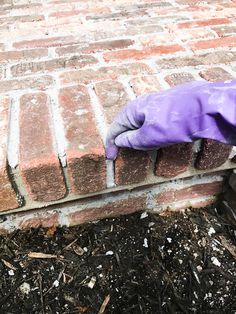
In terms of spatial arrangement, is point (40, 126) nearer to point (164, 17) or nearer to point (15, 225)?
point (15, 225)

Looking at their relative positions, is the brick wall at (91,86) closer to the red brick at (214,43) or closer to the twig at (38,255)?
the red brick at (214,43)

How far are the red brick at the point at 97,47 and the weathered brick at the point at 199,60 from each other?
0.18 metres

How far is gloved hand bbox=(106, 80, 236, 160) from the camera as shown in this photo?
0.52 meters

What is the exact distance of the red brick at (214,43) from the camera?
3.51 ft

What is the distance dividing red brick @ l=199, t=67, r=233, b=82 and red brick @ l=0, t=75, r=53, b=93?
0.46 metres

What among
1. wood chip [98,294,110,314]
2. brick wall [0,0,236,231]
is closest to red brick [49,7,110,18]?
brick wall [0,0,236,231]

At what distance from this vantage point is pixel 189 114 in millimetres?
537

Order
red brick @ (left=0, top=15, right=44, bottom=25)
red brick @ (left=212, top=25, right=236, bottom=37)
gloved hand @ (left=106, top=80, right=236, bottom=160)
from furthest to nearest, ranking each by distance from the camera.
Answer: red brick @ (left=0, top=15, right=44, bottom=25) → red brick @ (left=212, top=25, right=236, bottom=37) → gloved hand @ (left=106, top=80, right=236, bottom=160)

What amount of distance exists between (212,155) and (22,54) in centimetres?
71

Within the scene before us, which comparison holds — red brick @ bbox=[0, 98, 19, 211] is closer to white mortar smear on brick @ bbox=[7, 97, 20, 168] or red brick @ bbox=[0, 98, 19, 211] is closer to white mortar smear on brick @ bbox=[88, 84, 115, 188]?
white mortar smear on brick @ bbox=[7, 97, 20, 168]

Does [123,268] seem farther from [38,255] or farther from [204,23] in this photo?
[204,23]

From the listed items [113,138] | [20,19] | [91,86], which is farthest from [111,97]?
[20,19]

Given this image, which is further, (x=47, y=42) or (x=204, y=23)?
(x=204, y=23)

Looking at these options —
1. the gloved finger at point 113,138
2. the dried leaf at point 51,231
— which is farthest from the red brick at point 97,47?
the dried leaf at point 51,231
